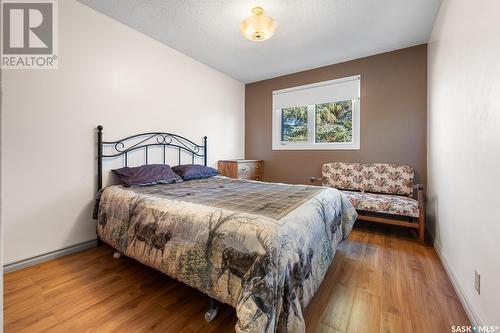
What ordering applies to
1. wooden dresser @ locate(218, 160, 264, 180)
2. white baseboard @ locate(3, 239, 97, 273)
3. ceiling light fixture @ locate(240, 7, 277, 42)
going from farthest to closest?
wooden dresser @ locate(218, 160, 264, 180)
ceiling light fixture @ locate(240, 7, 277, 42)
white baseboard @ locate(3, 239, 97, 273)

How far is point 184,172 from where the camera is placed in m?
2.93

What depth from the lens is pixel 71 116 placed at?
88.4 inches

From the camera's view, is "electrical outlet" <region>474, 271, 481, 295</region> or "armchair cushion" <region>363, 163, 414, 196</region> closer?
"electrical outlet" <region>474, 271, 481, 295</region>

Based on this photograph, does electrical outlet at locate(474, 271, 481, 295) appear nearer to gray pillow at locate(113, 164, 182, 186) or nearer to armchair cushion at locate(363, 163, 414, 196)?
armchair cushion at locate(363, 163, 414, 196)

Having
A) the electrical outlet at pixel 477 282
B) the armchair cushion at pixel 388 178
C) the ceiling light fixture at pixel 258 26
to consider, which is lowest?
the electrical outlet at pixel 477 282

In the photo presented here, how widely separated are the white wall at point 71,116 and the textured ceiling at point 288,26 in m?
0.29

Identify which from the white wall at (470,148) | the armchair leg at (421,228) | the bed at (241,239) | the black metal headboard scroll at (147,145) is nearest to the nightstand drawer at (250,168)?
the black metal headboard scroll at (147,145)

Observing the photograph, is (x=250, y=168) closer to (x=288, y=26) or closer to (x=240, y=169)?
(x=240, y=169)

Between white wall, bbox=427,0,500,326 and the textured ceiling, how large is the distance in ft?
1.56

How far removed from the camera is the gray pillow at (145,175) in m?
2.36

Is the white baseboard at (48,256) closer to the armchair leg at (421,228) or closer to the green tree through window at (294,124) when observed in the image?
the green tree through window at (294,124)

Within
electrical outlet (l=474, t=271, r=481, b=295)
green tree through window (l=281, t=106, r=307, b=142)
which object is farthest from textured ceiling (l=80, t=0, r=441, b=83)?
electrical outlet (l=474, t=271, r=481, b=295)

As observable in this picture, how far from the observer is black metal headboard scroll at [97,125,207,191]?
2428mm

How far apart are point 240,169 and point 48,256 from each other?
254 cm
